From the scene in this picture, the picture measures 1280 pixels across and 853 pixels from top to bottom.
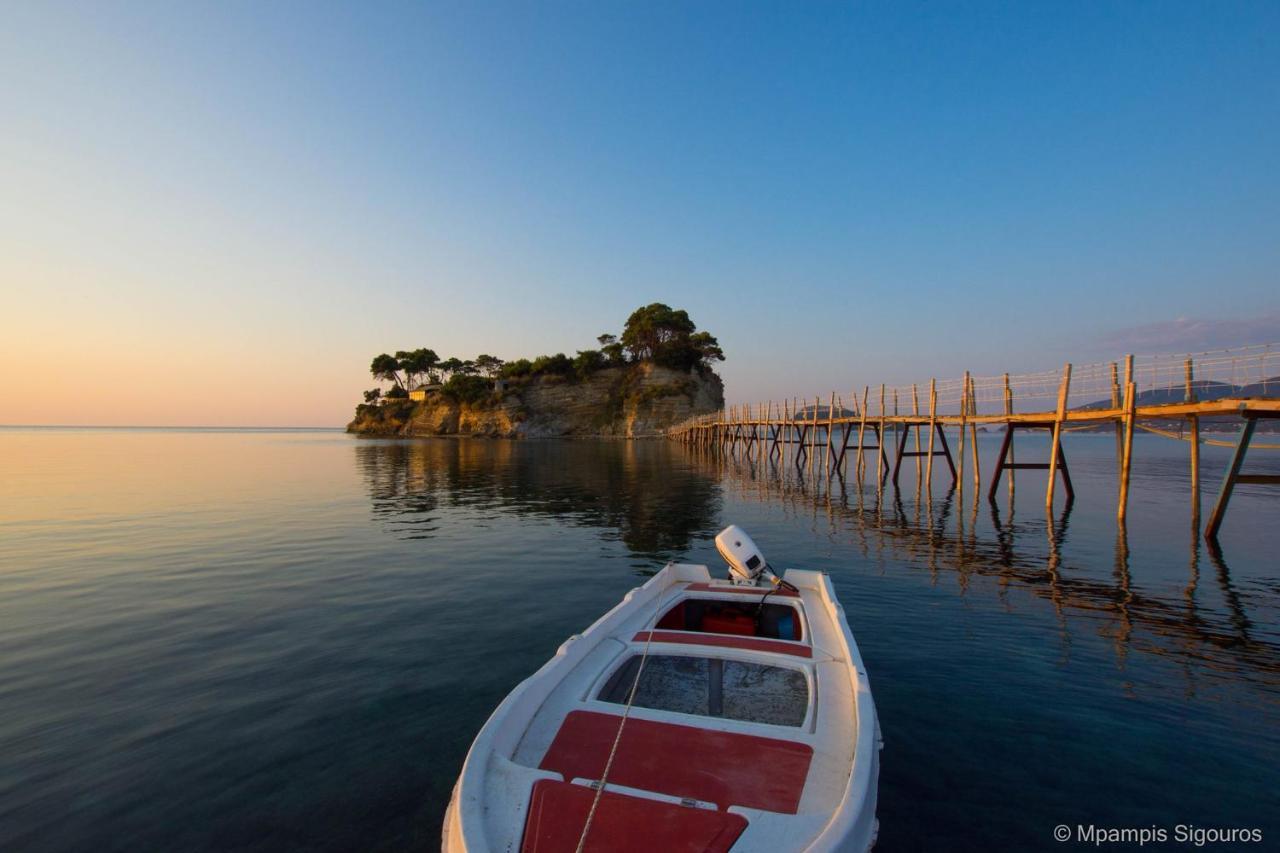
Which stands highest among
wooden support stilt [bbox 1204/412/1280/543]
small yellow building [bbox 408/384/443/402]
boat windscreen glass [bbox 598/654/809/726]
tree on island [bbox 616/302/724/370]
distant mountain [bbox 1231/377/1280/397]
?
tree on island [bbox 616/302/724/370]

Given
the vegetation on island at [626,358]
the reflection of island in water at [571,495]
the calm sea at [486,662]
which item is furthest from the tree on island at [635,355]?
the calm sea at [486,662]

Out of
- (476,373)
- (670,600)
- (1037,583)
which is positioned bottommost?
(1037,583)

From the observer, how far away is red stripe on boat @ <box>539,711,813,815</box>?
3.84 meters

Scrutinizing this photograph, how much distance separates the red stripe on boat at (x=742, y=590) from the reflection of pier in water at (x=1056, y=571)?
4.65m

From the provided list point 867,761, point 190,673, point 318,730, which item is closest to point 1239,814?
point 867,761

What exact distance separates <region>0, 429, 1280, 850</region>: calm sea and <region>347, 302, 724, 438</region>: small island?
251ft

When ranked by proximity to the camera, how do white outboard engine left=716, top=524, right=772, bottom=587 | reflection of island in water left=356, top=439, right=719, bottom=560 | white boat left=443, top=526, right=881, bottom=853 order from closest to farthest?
white boat left=443, top=526, right=881, bottom=853, white outboard engine left=716, top=524, right=772, bottom=587, reflection of island in water left=356, top=439, right=719, bottom=560

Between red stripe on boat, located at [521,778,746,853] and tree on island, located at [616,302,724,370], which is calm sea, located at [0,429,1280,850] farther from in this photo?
tree on island, located at [616,302,724,370]

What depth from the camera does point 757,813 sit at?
350 cm

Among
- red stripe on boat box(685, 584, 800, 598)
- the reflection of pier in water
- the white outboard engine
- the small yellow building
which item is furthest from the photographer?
the small yellow building

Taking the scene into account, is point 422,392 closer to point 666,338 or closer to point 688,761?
point 666,338

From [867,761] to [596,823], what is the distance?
1.92 meters

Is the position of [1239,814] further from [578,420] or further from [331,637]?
[578,420]

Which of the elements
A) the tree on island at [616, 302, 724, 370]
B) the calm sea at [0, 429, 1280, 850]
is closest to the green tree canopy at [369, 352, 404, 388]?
the tree on island at [616, 302, 724, 370]
